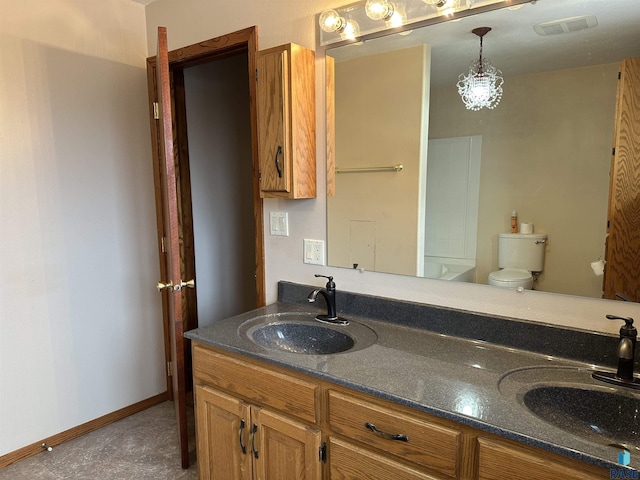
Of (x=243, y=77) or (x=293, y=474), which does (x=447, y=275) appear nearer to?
(x=293, y=474)

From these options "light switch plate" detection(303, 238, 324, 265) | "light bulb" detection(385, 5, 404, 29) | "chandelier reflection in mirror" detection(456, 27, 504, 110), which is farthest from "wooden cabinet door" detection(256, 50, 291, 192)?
"chandelier reflection in mirror" detection(456, 27, 504, 110)

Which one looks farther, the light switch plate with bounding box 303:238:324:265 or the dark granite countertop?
the light switch plate with bounding box 303:238:324:265

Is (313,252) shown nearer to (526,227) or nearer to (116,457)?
(526,227)

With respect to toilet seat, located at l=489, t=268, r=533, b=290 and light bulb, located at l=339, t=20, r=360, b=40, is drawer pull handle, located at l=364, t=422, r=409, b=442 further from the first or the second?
light bulb, located at l=339, t=20, r=360, b=40

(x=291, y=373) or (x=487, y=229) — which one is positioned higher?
(x=487, y=229)

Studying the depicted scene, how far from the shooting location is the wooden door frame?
6.50 feet

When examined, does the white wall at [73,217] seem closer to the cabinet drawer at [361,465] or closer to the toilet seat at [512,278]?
the cabinet drawer at [361,465]

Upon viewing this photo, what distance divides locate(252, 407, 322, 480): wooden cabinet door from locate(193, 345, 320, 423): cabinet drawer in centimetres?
4

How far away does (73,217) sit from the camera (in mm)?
2262

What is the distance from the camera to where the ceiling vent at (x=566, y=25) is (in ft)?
4.14

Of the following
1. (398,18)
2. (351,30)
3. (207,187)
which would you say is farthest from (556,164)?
(207,187)

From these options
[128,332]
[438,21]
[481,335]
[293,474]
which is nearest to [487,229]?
[481,335]

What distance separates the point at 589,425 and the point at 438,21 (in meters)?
1.34

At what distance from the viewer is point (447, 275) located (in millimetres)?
1573
